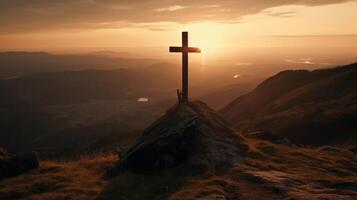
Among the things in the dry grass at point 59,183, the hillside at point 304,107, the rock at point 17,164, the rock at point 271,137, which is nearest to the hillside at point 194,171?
the dry grass at point 59,183

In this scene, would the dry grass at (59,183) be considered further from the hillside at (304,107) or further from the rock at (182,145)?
the hillside at (304,107)

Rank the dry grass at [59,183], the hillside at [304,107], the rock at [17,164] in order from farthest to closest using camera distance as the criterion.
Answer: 1. the hillside at [304,107]
2. the rock at [17,164]
3. the dry grass at [59,183]

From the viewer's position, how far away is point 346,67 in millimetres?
103188

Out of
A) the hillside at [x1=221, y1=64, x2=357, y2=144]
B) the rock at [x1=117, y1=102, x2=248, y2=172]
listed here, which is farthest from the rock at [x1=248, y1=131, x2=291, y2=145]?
the hillside at [x1=221, y1=64, x2=357, y2=144]

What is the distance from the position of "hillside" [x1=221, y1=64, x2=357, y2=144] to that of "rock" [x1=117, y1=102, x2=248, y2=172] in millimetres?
25455

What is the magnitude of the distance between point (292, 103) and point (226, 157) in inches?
2632

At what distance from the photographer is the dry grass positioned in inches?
716

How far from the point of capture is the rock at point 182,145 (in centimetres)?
2106

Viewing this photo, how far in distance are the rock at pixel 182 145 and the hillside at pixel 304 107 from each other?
25455 mm

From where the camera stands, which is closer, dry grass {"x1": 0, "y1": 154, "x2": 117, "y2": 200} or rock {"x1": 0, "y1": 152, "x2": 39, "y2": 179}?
dry grass {"x1": 0, "y1": 154, "x2": 117, "y2": 200}

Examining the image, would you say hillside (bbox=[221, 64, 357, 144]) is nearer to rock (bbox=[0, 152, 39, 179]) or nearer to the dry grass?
the dry grass

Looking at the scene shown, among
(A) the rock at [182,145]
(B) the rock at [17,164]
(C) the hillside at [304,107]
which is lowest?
(C) the hillside at [304,107]

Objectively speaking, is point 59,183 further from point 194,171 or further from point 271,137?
point 271,137

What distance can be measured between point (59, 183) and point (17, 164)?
398 cm
